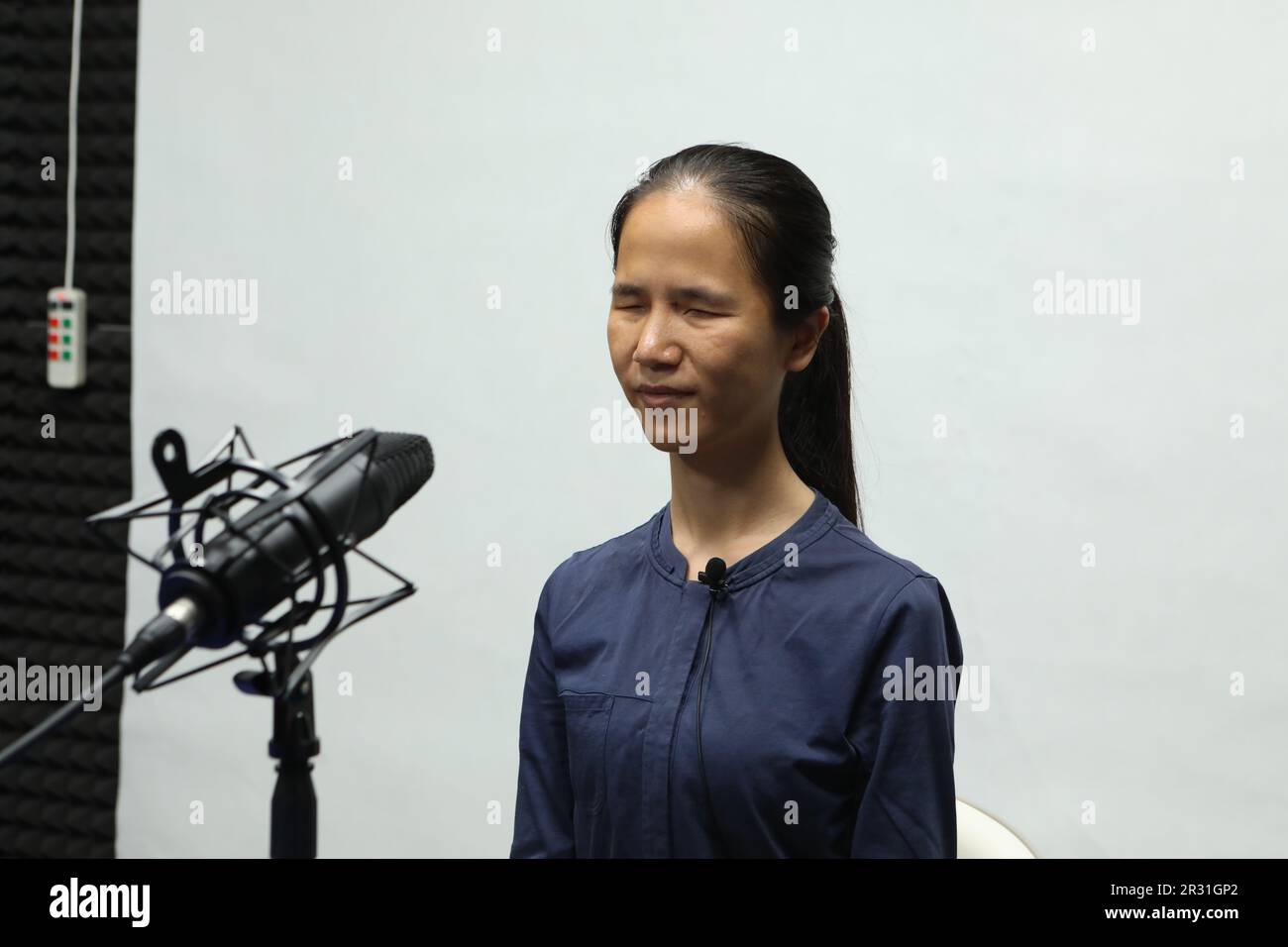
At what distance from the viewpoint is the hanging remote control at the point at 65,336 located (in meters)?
2.80

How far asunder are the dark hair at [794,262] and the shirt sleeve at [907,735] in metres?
0.23

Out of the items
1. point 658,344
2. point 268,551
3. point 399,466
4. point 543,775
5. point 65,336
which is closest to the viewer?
point 268,551

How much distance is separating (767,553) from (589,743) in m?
0.25

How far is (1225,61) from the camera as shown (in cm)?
221

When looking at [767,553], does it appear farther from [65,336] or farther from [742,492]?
[65,336]

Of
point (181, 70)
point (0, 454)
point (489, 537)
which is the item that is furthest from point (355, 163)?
point (0, 454)

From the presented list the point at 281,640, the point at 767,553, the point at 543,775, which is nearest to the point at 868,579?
the point at 767,553

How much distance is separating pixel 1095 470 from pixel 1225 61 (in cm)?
72

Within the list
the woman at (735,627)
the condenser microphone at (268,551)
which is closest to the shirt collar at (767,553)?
the woman at (735,627)

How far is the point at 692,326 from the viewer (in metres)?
1.18

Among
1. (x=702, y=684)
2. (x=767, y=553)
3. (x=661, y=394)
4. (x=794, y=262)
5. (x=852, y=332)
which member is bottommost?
(x=702, y=684)

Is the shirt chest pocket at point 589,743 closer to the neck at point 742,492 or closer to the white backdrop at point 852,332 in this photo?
the neck at point 742,492

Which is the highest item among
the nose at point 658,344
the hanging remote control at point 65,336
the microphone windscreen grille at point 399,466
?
the hanging remote control at point 65,336

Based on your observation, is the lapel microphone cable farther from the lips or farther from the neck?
the lips
